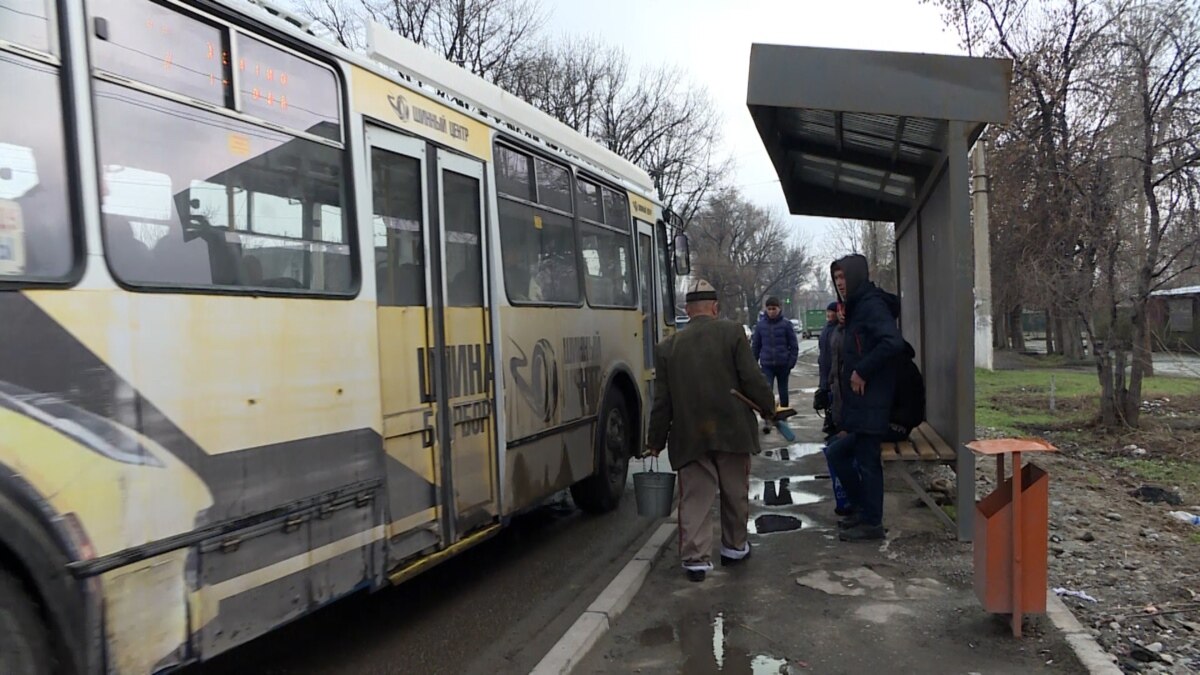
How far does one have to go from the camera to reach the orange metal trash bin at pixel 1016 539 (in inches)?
173

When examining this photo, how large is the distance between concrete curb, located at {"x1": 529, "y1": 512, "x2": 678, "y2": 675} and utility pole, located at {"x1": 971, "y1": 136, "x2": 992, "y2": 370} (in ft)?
48.2

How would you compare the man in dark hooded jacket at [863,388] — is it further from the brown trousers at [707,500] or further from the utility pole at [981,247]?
the utility pole at [981,247]

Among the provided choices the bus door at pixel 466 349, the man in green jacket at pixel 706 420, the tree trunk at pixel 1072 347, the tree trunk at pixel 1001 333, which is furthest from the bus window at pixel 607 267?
the tree trunk at pixel 1001 333

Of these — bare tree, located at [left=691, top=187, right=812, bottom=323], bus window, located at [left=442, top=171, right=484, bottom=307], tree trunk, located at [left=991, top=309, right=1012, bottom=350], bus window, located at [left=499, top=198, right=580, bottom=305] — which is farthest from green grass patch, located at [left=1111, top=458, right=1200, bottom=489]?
bare tree, located at [left=691, top=187, right=812, bottom=323]

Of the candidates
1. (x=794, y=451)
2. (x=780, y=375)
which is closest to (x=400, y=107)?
(x=794, y=451)

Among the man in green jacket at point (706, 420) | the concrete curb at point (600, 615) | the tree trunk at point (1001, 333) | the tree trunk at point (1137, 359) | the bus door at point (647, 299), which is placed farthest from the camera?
the tree trunk at point (1001, 333)

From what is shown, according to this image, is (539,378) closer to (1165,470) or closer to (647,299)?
(647,299)

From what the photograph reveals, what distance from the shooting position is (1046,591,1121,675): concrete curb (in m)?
4.08

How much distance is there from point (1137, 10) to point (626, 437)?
894 centimetres

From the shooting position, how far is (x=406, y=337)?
4707 mm

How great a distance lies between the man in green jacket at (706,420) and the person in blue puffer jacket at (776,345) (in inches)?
274

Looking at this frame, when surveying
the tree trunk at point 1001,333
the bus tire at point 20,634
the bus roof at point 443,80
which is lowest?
the tree trunk at point 1001,333

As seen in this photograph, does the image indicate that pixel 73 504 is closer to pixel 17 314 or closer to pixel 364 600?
pixel 17 314

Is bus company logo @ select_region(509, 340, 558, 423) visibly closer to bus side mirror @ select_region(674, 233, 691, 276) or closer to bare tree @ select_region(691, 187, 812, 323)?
bus side mirror @ select_region(674, 233, 691, 276)
